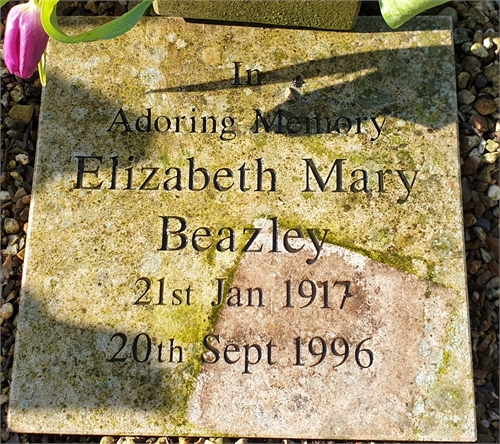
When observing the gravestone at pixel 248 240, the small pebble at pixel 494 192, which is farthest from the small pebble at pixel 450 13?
the small pebble at pixel 494 192

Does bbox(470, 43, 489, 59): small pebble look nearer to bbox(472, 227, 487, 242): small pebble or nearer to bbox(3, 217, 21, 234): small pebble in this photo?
bbox(472, 227, 487, 242): small pebble

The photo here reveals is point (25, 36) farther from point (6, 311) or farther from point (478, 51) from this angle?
point (478, 51)

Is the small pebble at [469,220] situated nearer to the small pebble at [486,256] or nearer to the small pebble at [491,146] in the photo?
the small pebble at [486,256]

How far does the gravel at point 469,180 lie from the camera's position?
6.79ft

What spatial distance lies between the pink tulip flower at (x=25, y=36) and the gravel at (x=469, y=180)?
0.66 meters

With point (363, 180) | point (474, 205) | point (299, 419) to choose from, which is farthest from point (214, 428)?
point (474, 205)

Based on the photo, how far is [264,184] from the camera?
6.66 feet

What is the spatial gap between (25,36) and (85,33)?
179 mm

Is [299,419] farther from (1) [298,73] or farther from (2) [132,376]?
(1) [298,73]

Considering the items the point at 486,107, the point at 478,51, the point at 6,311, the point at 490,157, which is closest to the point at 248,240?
the point at 6,311

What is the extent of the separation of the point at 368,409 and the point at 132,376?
80 centimetres

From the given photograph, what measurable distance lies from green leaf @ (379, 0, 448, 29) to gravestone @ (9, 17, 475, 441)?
50cm

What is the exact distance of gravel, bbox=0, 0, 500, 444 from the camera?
2068 mm

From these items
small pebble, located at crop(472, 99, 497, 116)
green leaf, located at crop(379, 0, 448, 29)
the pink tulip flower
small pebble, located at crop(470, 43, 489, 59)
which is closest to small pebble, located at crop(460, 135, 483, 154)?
small pebble, located at crop(472, 99, 497, 116)
